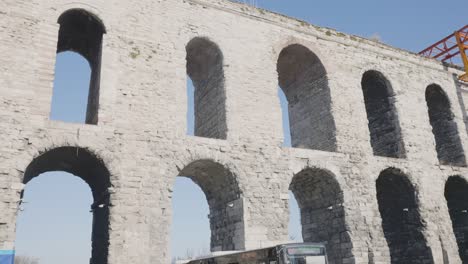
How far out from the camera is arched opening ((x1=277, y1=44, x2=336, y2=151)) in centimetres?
1335

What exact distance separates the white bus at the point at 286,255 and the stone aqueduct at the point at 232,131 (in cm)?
145

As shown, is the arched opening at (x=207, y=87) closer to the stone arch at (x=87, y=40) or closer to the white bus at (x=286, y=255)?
the stone arch at (x=87, y=40)

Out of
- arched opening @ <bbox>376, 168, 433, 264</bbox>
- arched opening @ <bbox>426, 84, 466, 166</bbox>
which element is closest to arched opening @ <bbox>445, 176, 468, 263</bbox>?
arched opening @ <bbox>426, 84, 466, 166</bbox>

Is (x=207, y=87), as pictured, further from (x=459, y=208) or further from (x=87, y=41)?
(x=459, y=208)

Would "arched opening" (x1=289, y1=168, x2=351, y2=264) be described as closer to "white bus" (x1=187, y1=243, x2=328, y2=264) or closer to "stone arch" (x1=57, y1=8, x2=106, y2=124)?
"white bus" (x1=187, y1=243, x2=328, y2=264)

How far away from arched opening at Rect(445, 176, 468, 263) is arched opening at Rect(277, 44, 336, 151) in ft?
18.6

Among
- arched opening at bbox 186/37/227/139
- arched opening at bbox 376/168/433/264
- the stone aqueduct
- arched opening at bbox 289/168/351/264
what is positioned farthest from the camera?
arched opening at bbox 376/168/433/264

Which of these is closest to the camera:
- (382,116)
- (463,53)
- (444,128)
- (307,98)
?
(307,98)

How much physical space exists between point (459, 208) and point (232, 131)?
33.8 ft

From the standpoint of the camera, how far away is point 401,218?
14.3m

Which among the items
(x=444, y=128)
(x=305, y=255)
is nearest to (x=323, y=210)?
(x=305, y=255)

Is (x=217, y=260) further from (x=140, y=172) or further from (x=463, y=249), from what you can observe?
(x=463, y=249)

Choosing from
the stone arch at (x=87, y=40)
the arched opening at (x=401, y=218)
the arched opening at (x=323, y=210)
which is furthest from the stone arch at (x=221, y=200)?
the arched opening at (x=401, y=218)

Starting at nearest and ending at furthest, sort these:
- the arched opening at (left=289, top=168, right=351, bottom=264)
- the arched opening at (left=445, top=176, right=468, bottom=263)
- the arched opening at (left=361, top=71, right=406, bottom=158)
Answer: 1. the arched opening at (left=289, top=168, right=351, bottom=264)
2. the arched opening at (left=361, top=71, right=406, bottom=158)
3. the arched opening at (left=445, top=176, right=468, bottom=263)
